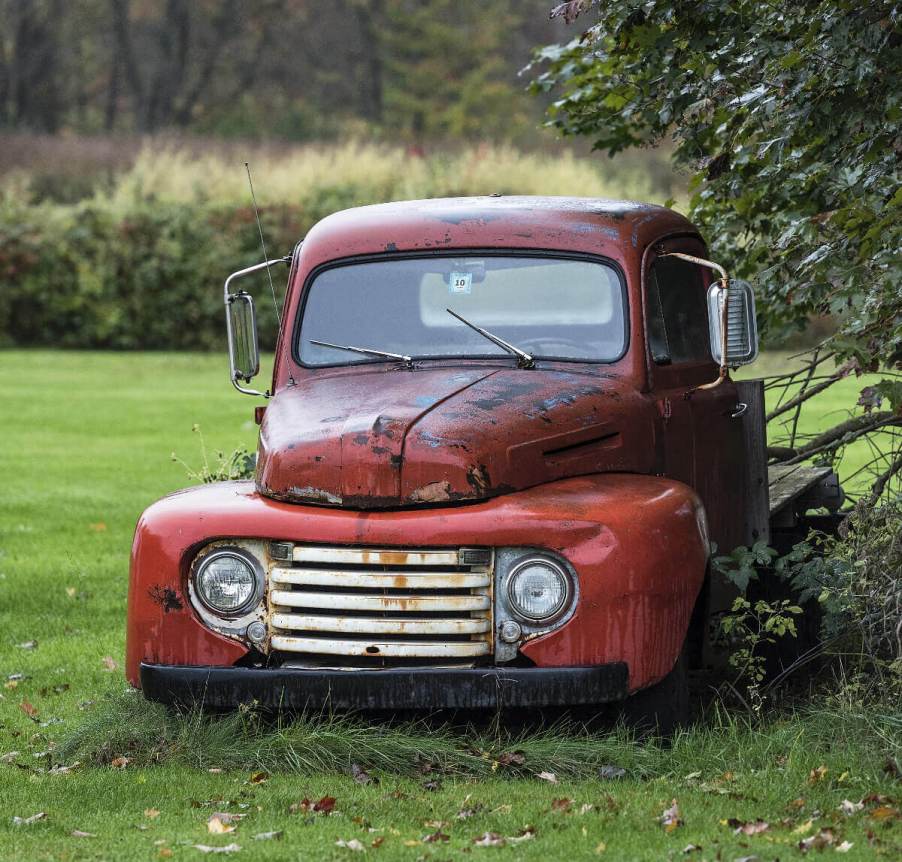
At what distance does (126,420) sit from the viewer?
1878 centimetres

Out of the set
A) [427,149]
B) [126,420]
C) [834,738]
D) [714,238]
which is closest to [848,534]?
[834,738]

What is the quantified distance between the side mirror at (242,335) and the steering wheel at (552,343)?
1153 millimetres

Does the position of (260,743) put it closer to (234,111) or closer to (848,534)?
(848,534)

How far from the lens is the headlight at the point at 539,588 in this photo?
5.47 m

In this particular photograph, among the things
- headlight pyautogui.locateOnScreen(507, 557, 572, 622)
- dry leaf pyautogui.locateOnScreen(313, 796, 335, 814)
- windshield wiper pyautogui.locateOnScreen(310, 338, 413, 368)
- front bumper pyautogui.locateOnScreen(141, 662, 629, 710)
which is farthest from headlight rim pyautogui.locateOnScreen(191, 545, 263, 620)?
windshield wiper pyautogui.locateOnScreen(310, 338, 413, 368)

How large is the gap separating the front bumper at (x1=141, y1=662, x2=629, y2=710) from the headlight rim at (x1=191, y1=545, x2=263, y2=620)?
0.67 feet

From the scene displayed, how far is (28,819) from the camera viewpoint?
17.3 feet

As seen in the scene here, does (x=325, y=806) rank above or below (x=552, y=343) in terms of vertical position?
below

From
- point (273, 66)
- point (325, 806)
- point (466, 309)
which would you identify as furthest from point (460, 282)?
point (273, 66)

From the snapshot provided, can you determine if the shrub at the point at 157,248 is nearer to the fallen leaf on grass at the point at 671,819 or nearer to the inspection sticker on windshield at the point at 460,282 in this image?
the inspection sticker on windshield at the point at 460,282

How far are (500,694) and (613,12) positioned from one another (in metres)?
3.00

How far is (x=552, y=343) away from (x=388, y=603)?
55.5 inches

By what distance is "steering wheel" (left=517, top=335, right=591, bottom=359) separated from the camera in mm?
6426

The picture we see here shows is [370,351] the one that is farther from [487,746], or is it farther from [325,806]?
[325,806]
